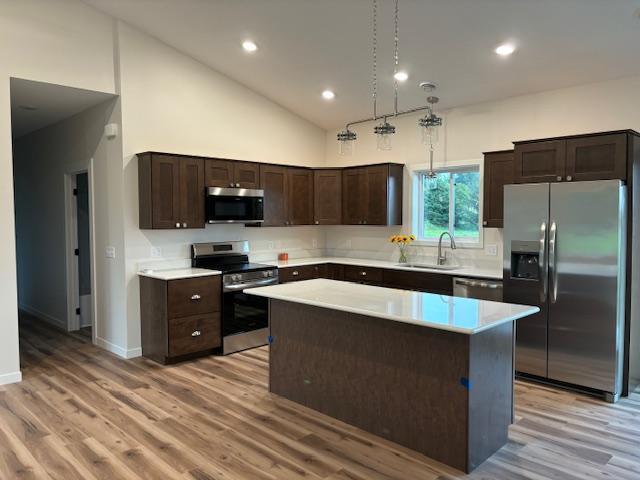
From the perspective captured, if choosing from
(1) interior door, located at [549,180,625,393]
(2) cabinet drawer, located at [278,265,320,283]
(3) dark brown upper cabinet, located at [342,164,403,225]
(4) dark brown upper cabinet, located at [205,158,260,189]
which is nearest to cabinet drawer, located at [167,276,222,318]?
(2) cabinet drawer, located at [278,265,320,283]

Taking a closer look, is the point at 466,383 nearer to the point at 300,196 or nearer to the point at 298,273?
the point at 298,273

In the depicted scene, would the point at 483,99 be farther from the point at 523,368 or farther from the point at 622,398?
the point at 622,398

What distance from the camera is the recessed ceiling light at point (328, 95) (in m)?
5.76

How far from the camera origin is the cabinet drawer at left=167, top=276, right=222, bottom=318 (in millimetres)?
4672

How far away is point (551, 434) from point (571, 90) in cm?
324

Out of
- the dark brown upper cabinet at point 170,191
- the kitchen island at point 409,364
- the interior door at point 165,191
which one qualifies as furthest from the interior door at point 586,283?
the interior door at point 165,191

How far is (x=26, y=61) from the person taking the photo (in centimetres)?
430

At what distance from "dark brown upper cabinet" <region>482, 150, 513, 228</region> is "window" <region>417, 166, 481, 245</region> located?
1.47ft

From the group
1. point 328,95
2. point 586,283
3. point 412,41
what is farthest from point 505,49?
point 328,95

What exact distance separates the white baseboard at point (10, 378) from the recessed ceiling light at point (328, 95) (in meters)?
4.31

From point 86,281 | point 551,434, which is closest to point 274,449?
point 551,434

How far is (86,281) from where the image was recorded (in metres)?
6.52

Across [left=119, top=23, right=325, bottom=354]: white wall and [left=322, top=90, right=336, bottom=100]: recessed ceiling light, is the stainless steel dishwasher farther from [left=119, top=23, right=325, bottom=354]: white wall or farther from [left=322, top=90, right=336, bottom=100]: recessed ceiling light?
[left=322, top=90, right=336, bottom=100]: recessed ceiling light

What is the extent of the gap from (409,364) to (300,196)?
3.61m
